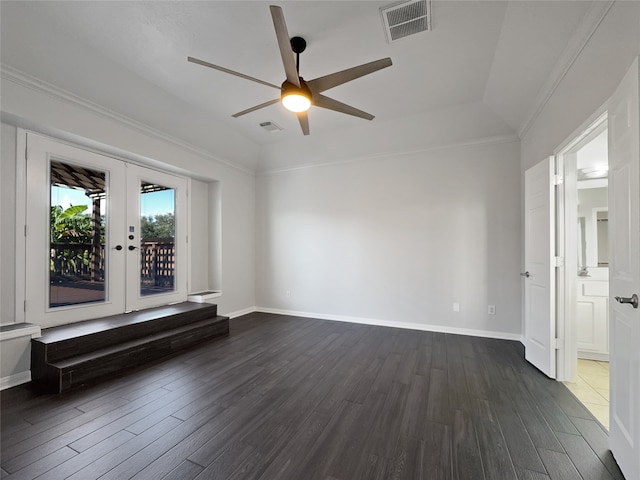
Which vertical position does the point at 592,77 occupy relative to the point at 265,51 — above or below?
below

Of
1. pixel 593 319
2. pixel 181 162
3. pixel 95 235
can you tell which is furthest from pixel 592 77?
pixel 95 235

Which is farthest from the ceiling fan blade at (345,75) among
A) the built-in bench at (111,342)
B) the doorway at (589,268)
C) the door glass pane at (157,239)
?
the built-in bench at (111,342)

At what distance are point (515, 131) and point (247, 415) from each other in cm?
458

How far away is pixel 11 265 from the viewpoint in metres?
2.68

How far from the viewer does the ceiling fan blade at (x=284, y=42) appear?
1.57m

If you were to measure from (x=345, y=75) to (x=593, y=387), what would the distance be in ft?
11.8

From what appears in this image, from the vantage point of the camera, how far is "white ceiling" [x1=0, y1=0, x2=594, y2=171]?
213cm

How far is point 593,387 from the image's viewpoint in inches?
97.3

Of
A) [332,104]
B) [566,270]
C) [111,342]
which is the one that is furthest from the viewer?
[111,342]

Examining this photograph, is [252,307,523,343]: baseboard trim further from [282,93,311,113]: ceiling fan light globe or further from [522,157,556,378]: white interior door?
[282,93,311,113]: ceiling fan light globe

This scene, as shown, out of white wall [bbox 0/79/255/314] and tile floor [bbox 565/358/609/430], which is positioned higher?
white wall [bbox 0/79/255/314]

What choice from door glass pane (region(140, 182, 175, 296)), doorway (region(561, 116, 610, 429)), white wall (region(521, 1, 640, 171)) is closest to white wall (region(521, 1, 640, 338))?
white wall (region(521, 1, 640, 171))

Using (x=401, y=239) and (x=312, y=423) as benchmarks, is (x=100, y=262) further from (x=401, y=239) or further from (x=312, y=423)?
(x=401, y=239)

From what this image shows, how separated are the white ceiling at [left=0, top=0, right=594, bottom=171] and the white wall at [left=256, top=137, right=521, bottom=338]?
0.97 metres
